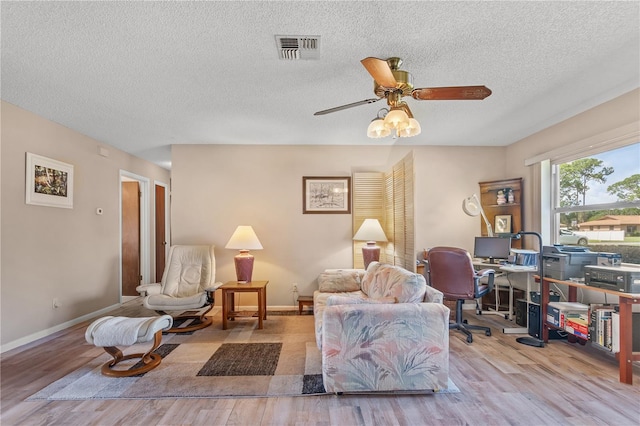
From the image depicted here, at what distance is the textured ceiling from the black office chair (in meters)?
1.56

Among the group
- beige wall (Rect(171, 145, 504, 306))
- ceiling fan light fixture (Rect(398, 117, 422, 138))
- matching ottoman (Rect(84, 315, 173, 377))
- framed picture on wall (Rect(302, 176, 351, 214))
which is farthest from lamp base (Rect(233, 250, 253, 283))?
ceiling fan light fixture (Rect(398, 117, 422, 138))

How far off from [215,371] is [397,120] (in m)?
2.46

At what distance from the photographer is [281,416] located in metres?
2.04

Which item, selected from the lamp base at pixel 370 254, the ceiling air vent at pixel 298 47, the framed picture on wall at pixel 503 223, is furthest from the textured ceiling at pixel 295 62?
the lamp base at pixel 370 254

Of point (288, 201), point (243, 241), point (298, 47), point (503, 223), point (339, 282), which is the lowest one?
point (339, 282)

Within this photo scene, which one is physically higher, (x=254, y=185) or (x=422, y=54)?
(x=422, y=54)

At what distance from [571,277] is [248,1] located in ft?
11.9

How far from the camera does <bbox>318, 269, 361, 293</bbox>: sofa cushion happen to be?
393 centimetres

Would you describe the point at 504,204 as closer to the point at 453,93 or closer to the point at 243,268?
the point at 453,93

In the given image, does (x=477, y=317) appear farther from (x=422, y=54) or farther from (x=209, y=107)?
(x=209, y=107)

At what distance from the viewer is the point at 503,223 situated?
461 centimetres

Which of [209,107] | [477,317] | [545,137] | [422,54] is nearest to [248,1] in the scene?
[422,54]

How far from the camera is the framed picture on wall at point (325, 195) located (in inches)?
191

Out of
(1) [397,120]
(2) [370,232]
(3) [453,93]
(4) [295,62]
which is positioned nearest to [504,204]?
(2) [370,232]
